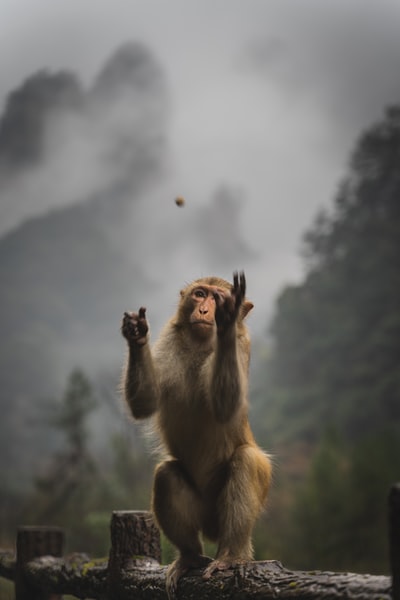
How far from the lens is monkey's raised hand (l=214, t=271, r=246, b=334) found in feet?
13.7

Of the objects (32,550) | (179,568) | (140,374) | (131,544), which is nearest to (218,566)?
(179,568)

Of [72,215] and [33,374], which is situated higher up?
[72,215]

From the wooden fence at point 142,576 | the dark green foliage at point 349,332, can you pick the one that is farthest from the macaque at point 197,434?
the dark green foliage at point 349,332

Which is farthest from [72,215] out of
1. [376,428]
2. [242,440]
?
[242,440]

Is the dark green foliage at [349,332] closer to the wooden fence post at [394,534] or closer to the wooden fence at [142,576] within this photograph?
the wooden fence at [142,576]

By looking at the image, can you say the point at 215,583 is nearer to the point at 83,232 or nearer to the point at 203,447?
the point at 203,447

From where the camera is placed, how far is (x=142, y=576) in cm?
494

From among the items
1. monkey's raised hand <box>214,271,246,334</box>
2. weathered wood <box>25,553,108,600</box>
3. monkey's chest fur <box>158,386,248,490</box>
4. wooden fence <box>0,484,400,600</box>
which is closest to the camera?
wooden fence <box>0,484,400,600</box>

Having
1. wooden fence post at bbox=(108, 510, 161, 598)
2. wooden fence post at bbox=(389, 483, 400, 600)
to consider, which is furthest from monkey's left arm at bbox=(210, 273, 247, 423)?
wooden fence post at bbox=(389, 483, 400, 600)

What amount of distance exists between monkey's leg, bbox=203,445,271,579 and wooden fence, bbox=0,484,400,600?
25 centimetres

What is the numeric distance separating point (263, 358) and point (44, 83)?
10342mm

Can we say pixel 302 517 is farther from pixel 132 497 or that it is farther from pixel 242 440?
pixel 242 440

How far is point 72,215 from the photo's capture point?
74.1 ft

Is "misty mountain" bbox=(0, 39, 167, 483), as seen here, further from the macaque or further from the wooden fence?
the macaque
